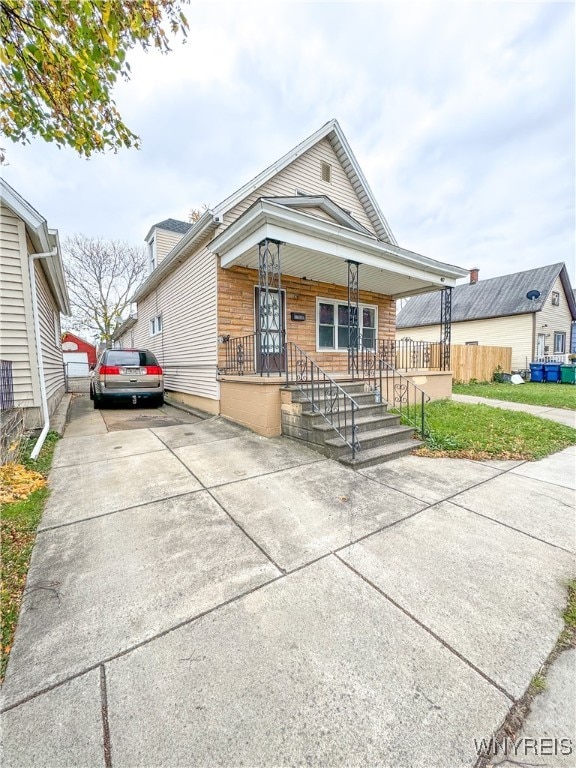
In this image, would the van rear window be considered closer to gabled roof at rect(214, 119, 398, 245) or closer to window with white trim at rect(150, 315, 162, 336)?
window with white trim at rect(150, 315, 162, 336)

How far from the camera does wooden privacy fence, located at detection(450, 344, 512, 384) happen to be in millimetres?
15227

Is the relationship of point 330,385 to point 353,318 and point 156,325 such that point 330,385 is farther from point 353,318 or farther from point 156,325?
point 156,325

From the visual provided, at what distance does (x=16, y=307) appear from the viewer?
510 cm

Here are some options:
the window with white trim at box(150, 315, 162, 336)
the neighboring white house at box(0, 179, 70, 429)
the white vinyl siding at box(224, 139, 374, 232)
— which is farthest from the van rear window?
the white vinyl siding at box(224, 139, 374, 232)

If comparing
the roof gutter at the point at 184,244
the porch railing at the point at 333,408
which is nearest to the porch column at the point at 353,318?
the porch railing at the point at 333,408

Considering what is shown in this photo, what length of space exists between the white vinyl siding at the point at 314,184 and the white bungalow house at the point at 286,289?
0.03 m

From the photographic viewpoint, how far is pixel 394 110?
7.71 meters

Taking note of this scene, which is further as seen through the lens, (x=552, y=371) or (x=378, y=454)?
(x=552, y=371)

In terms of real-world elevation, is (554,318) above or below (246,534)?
above

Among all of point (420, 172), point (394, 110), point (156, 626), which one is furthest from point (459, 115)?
point (156, 626)

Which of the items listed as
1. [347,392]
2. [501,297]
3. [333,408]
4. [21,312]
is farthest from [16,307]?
[501,297]

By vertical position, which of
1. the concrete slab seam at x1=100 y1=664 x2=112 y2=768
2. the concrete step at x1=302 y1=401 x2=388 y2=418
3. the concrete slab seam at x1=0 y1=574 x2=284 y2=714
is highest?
the concrete step at x1=302 y1=401 x2=388 y2=418

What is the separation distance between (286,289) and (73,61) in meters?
5.38

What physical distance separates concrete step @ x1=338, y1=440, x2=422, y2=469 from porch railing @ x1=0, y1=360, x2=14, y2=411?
15.5ft
